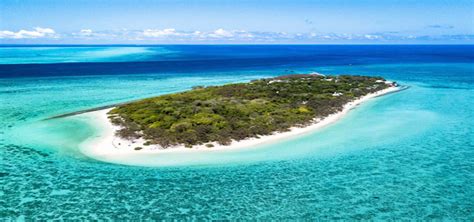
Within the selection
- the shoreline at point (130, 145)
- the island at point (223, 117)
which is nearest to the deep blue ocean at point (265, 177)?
the shoreline at point (130, 145)

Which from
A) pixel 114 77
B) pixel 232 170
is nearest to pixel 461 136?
pixel 232 170

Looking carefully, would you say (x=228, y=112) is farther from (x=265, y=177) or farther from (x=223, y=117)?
(x=265, y=177)

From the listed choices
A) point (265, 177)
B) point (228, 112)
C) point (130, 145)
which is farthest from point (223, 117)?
point (265, 177)

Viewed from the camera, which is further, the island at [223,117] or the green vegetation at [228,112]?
the green vegetation at [228,112]

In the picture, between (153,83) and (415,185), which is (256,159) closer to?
(415,185)

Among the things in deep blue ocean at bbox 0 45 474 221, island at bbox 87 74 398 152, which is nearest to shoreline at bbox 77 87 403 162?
island at bbox 87 74 398 152

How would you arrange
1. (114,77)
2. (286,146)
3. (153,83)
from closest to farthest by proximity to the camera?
(286,146) < (153,83) < (114,77)

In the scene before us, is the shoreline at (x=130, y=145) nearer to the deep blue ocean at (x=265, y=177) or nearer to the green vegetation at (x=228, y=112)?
the green vegetation at (x=228, y=112)
